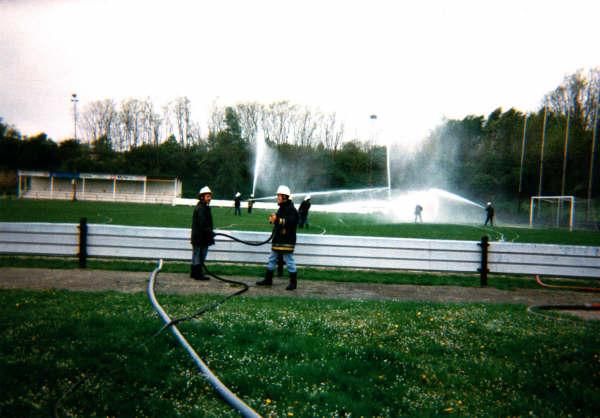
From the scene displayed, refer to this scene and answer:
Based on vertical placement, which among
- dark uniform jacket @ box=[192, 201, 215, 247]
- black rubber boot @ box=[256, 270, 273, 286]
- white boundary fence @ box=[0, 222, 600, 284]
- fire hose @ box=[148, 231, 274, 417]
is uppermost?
dark uniform jacket @ box=[192, 201, 215, 247]

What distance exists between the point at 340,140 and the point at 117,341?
7913 cm

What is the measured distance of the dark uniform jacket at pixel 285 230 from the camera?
8.48 m

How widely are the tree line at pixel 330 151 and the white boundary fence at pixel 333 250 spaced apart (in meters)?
45.9

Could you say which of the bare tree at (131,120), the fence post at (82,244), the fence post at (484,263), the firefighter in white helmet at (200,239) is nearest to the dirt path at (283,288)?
the firefighter in white helmet at (200,239)

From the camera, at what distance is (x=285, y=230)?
8.52m

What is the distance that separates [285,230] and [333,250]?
1974 mm

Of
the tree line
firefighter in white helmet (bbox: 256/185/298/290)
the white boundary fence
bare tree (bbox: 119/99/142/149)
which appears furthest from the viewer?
bare tree (bbox: 119/99/142/149)

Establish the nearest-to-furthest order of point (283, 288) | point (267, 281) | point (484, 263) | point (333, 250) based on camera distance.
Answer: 1. point (283, 288)
2. point (267, 281)
3. point (484, 263)
4. point (333, 250)

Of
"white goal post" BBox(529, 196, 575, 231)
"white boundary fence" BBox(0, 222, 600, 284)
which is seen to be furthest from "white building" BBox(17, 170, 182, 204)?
"white boundary fence" BBox(0, 222, 600, 284)

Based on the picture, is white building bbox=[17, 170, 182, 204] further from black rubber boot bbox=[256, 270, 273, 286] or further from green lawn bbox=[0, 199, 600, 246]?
black rubber boot bbox=[256, 270, 273, 286]

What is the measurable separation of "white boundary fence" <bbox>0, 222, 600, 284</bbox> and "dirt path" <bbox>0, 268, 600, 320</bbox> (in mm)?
759

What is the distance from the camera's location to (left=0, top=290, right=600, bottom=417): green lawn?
335 cm

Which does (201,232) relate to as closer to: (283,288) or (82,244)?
(283,288)

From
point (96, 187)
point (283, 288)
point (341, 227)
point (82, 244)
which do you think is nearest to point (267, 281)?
point (283, 288)
